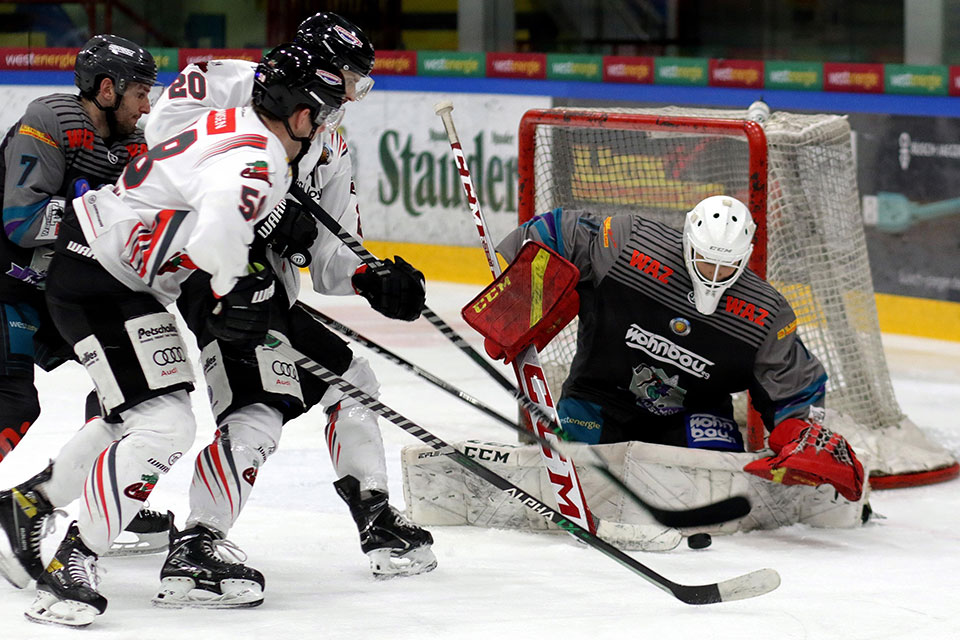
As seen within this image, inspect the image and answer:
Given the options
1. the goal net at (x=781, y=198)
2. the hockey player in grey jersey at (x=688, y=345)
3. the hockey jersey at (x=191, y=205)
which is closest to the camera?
the hockey jersey at (x=191, y=205)

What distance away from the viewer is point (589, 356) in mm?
3547

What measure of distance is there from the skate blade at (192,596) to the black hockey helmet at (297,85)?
886mm

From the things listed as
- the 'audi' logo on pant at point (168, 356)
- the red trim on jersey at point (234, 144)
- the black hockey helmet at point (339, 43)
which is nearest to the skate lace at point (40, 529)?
the 'audi' logo on pant at point (168, 356)

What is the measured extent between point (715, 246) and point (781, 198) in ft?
2.83

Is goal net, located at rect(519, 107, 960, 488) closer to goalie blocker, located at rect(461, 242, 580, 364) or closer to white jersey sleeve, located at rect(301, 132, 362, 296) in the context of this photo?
goalie blocker, located at rect(461, 242, 580, 364)

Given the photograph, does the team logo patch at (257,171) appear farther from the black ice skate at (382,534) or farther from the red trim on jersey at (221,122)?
the black ice skate at (382,534)

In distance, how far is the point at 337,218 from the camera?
3.02 m

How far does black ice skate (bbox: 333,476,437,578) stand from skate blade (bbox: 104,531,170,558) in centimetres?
48

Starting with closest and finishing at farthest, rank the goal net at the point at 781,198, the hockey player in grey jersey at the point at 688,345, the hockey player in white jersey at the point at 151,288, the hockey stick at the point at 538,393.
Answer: the hockey player in white jersey at the point at 151,288 → the hockey stick at the point at 538,393 → the hockey player in grey jersey at the point at 688,345 → the goal net at the point at 781,198

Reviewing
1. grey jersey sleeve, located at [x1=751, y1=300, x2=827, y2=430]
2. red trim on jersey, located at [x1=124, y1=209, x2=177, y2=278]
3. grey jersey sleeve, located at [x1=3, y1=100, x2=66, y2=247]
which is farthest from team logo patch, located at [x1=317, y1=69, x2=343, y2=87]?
grey jersey sleeve, located at [x1=751, y1=300, x2=827, y2=430]

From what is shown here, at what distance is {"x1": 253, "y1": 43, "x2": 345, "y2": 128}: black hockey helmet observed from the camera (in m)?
2.62

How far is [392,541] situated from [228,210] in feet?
2.85

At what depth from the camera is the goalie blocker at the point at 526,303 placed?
3.26 meters

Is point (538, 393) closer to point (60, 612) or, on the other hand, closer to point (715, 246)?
→ point (715, 246)
